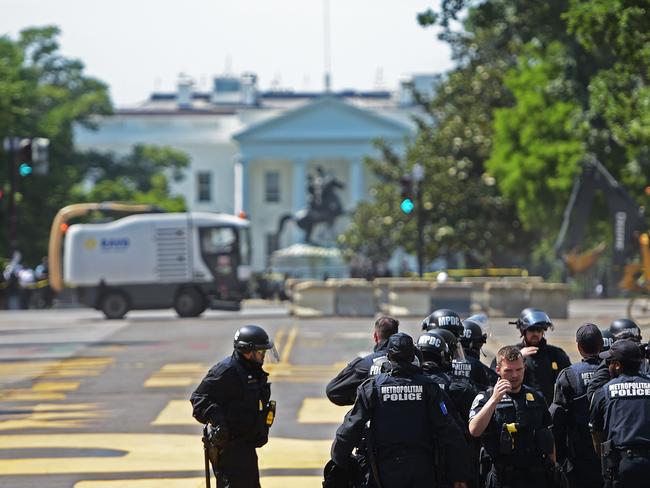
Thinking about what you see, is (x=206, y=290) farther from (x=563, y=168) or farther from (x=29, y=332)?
(x=563, y=168)

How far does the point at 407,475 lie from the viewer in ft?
30.1

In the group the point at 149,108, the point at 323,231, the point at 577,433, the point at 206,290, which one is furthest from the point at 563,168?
the point at 149,108

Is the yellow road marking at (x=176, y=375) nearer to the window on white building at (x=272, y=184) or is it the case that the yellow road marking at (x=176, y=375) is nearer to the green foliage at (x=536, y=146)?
the green foliage at (x=536, y=146)

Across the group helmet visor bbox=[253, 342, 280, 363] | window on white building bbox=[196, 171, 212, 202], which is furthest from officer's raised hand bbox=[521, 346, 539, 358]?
window on white building bbox=[196, 171, 212, 202]

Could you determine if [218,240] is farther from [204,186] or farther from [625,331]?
[204,186]

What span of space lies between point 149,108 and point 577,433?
12914 cm

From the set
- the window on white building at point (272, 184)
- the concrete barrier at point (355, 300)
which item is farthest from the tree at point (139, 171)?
the concrete barrier at point (355, 300)

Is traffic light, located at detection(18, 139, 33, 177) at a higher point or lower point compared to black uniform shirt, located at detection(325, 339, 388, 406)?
higher

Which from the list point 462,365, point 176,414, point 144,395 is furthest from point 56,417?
point 462,365

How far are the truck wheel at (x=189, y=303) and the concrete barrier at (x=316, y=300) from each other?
13.3 ft

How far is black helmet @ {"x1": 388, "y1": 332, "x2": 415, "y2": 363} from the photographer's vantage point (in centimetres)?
936

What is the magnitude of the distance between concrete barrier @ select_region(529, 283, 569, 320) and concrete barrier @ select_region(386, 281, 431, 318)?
8.04 feet

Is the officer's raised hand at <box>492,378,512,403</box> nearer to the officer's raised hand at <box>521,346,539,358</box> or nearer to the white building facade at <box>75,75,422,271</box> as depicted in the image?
the officer's raised hand at <box>521,346,539,358</box>

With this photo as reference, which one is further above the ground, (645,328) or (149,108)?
(149,108)
